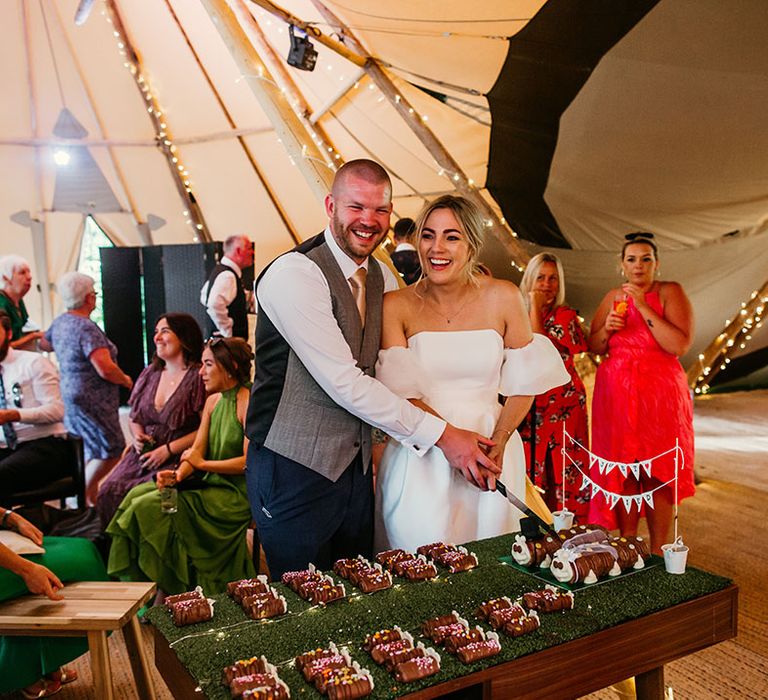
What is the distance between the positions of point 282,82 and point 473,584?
4.78 metres

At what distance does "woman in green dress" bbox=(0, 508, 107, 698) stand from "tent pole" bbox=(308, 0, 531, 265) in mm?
3026

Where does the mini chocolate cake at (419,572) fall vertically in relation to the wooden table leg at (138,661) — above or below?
above

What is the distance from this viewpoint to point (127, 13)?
589cm

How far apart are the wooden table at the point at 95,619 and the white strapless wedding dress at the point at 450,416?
64cm

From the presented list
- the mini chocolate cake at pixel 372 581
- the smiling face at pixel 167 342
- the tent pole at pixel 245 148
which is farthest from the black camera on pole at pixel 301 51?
the mini chocolate cake at pixel 372 581

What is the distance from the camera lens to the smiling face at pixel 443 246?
1753 millimetres

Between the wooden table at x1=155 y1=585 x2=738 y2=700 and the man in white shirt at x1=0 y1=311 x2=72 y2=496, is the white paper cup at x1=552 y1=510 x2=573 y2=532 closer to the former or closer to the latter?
the wooden table at x1=155 y1=585 x2=738 y2=700

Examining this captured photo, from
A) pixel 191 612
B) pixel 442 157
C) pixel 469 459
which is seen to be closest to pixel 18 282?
pixel 442 157

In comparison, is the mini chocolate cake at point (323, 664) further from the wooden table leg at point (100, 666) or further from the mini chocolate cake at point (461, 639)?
the wooden table leg at point (100, 666)

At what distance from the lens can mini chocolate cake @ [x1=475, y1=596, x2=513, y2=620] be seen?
47.9 inches

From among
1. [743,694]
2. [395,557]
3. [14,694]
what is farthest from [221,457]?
[743,694]

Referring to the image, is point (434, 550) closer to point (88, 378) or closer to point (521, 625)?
point (521, 625)

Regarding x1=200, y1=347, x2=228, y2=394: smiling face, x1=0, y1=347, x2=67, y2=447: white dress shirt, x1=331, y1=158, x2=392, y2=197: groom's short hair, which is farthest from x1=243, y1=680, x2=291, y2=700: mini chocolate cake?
x1=0, y1=347, x2=67, y2=447: white dress shirt

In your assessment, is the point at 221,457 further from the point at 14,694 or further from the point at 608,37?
the point at 608,37
